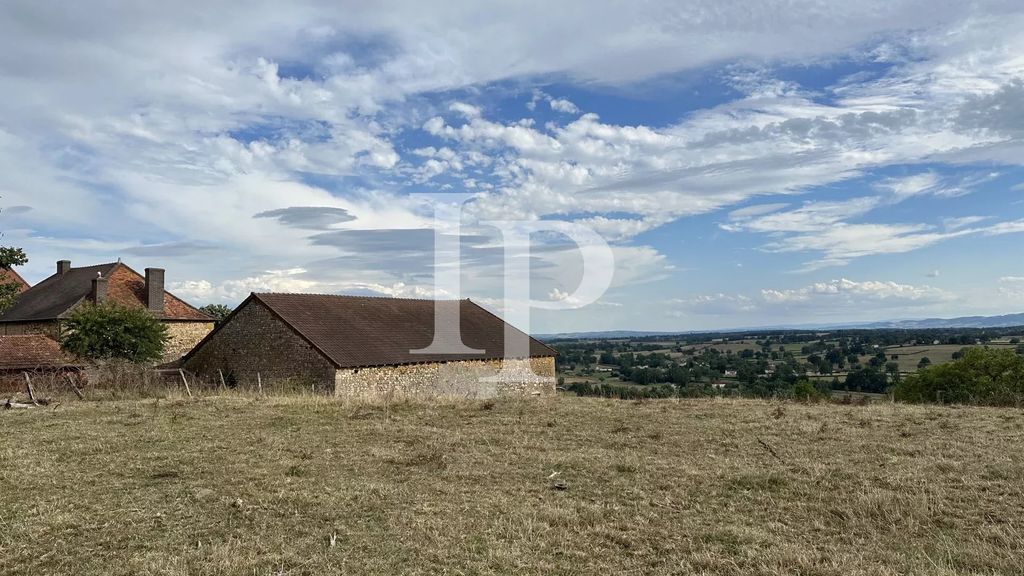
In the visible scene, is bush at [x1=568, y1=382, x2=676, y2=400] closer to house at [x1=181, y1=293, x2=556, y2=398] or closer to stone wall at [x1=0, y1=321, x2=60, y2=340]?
house at [x1=181, y1=293, x2=556, y2=398]

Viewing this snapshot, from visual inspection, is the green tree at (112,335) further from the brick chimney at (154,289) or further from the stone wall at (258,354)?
the brick chimney at (154,289)

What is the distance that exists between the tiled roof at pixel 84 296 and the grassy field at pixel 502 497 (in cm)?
2564

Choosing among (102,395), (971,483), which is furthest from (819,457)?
(102,395)

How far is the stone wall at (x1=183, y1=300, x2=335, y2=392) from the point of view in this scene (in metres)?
23.2

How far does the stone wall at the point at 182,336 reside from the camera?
118 ft

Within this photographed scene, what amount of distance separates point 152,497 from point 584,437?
7.13 m

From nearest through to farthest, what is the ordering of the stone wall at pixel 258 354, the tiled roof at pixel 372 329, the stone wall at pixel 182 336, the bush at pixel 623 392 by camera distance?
1. the bush at pixel 623 392
2. the stone wall at pixel 258 354
3. the tiled roof at pixel 372 329
4. the stone wall at pixel 182 336

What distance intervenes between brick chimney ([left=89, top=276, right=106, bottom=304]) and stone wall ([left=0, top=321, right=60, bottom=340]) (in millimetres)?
2168

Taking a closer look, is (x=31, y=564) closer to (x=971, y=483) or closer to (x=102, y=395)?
(x=971, y=483)

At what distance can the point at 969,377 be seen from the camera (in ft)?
111

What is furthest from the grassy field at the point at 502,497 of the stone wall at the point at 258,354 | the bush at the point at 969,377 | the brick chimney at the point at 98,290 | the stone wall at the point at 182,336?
the brick chimney at the point at 98,290

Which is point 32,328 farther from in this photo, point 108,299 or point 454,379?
point 454,379

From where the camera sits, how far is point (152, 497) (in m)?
7.36

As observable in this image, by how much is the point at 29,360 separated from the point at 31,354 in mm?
610
